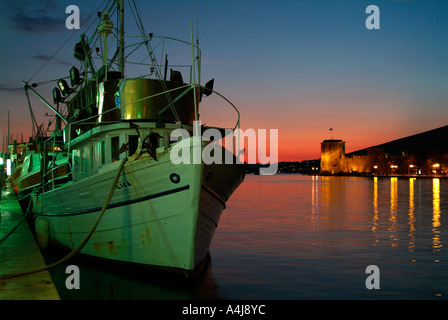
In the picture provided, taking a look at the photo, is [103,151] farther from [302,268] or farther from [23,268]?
[302,268]

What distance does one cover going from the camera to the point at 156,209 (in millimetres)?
9375

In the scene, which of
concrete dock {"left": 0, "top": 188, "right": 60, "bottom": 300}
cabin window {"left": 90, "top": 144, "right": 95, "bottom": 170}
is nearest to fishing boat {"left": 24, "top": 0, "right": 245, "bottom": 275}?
cabin window {"left": 90, "top": 144, "right": 95, "bottom": 170}

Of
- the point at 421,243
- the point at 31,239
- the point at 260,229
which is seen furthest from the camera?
the point at 260,229

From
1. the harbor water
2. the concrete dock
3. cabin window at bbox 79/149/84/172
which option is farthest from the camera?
cabin window at bbox 79/149/84/172

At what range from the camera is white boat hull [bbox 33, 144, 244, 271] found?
9.02 metres

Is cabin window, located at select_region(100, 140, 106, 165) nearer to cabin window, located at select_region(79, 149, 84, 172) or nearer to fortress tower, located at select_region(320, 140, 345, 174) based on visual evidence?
cabin window, located at select_region(79, 149, 84, 172)

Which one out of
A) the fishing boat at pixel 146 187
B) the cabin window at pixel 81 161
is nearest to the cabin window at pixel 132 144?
the fishing boat at pixel 146 187

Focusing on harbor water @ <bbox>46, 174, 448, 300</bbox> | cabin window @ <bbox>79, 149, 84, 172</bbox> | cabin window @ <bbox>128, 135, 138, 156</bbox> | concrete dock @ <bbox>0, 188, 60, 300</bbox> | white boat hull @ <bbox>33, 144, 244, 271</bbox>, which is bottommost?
harbor water @ <bbox>46, 174, 448, 300</bbox>

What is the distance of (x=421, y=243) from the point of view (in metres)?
18.0

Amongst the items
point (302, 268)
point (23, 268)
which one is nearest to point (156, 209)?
point (23, 268)

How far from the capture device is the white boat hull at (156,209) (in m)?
9.02
